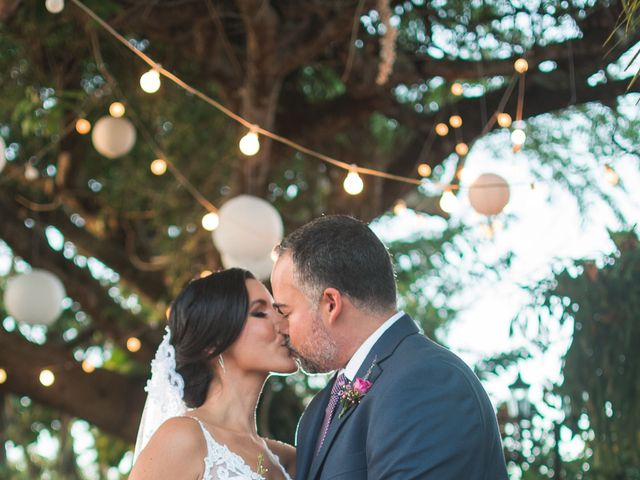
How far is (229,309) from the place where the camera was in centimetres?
305

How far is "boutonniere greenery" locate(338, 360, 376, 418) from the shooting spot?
89.4 inches

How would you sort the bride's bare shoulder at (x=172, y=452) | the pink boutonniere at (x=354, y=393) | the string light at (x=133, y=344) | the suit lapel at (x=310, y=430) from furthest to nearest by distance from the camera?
the string light at (x=133, y=344) < the bride's bare shoulder at (x=172, y=452) < the suit lapel at (x=310, y=430) < the pink boutonniere at (x=354, y=393)

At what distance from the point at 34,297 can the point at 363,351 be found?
3077mm

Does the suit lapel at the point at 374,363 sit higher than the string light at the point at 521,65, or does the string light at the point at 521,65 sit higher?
the string light at the point at 521,65

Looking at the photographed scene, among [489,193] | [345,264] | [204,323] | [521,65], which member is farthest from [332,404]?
[521,65]

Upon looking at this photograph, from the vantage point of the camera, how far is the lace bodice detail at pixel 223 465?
280cm

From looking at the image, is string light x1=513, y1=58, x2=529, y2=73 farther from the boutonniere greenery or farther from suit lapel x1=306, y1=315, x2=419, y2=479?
the boutonniere greenery

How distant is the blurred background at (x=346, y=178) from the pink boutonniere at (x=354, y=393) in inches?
58.9

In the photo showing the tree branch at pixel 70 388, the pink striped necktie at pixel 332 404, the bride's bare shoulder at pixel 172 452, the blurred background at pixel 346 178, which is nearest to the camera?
the pink striped necktie at pixel 332 404

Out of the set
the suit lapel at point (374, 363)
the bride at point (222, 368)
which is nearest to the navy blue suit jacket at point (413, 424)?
the suit lapel at point (374, 363)

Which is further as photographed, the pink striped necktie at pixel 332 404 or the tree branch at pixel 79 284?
the tree branch at pixel 79 284

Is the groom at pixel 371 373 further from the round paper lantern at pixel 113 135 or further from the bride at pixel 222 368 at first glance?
the round paper lantern at pixel 113 135

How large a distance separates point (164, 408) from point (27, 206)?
3.45 m

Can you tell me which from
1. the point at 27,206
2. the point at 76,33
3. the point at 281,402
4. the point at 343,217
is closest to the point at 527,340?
the point at 343,217
